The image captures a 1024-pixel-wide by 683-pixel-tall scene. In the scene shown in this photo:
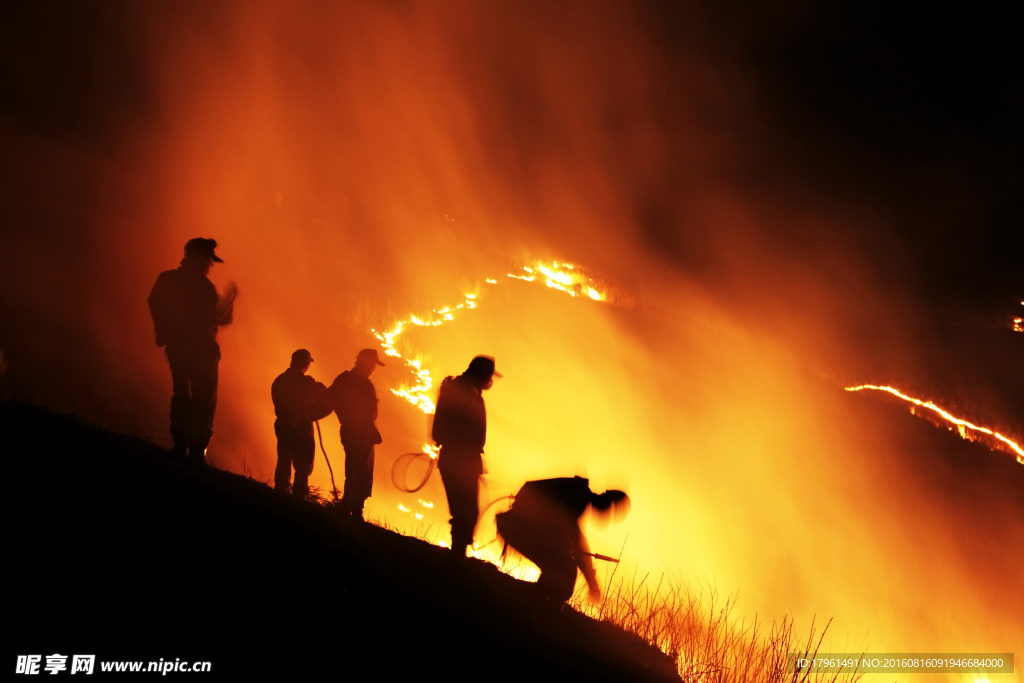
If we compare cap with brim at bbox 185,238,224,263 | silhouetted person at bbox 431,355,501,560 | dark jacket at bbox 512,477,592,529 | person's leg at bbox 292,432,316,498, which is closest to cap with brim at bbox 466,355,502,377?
Result: silhouetted person at bbox 431,355,501,560

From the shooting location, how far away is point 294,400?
9617 millimetres

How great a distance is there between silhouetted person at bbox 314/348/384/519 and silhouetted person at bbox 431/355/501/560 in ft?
6.93

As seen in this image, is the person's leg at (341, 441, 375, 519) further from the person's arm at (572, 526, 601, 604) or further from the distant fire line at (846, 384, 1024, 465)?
the distant fire line at (846, 384, 1024, 465)

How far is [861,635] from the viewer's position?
1325 inches

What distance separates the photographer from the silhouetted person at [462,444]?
282 inches

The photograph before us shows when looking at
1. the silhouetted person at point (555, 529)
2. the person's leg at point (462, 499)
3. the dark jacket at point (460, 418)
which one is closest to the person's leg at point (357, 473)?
the person's leg at point (462, 499)

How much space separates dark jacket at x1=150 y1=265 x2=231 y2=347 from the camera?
22.1 feet

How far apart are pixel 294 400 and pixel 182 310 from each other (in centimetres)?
310

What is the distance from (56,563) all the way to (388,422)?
100ft

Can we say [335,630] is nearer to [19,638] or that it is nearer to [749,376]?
[19,638]

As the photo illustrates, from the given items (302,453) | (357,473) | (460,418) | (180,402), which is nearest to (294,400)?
(302,453)

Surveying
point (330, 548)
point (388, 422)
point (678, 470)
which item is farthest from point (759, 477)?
point (330, 548)

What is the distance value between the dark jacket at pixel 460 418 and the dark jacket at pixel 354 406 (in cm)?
211

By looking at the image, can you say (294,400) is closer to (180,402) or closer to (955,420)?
(180,402)
